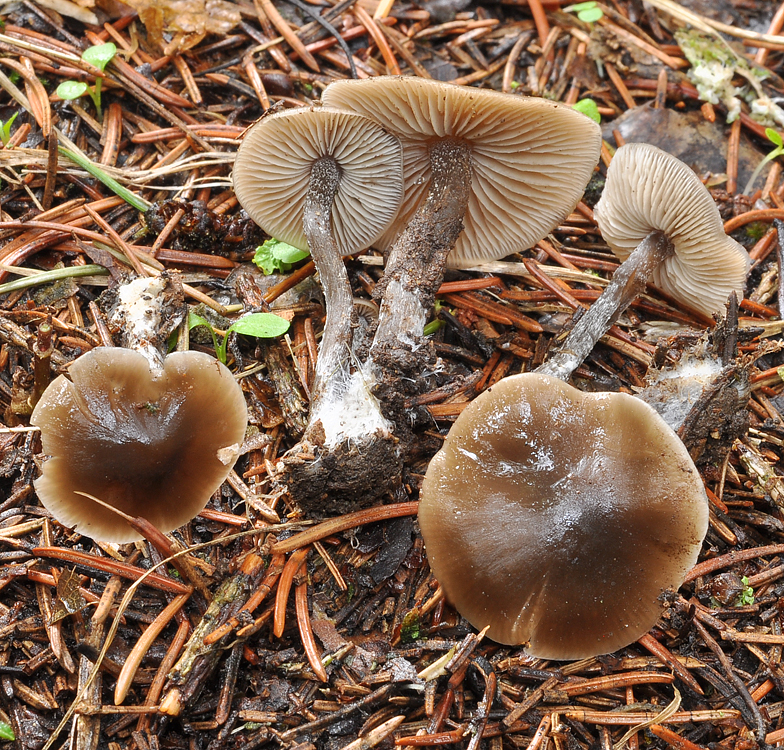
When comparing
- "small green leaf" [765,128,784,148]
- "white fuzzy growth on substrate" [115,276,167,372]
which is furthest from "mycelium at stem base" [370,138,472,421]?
"small green leaf" [765,128,784,148]

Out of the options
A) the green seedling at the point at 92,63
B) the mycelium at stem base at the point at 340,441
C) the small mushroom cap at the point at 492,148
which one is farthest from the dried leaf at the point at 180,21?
the mycelium at stem base at the point at 340,441

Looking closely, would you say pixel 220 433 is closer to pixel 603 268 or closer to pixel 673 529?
pixel 673 529

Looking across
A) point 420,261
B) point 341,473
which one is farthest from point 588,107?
point 341,473

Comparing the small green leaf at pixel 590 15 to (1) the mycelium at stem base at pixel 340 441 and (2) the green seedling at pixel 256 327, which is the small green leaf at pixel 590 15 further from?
(2) the green seedling at pixel 256 327

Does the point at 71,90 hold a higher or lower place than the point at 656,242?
higher

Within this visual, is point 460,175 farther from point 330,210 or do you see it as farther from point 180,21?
point 180,21

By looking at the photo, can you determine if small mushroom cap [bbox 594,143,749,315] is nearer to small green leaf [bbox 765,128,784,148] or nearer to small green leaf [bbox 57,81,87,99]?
small green leaf [bbox 765,128,784,148]
